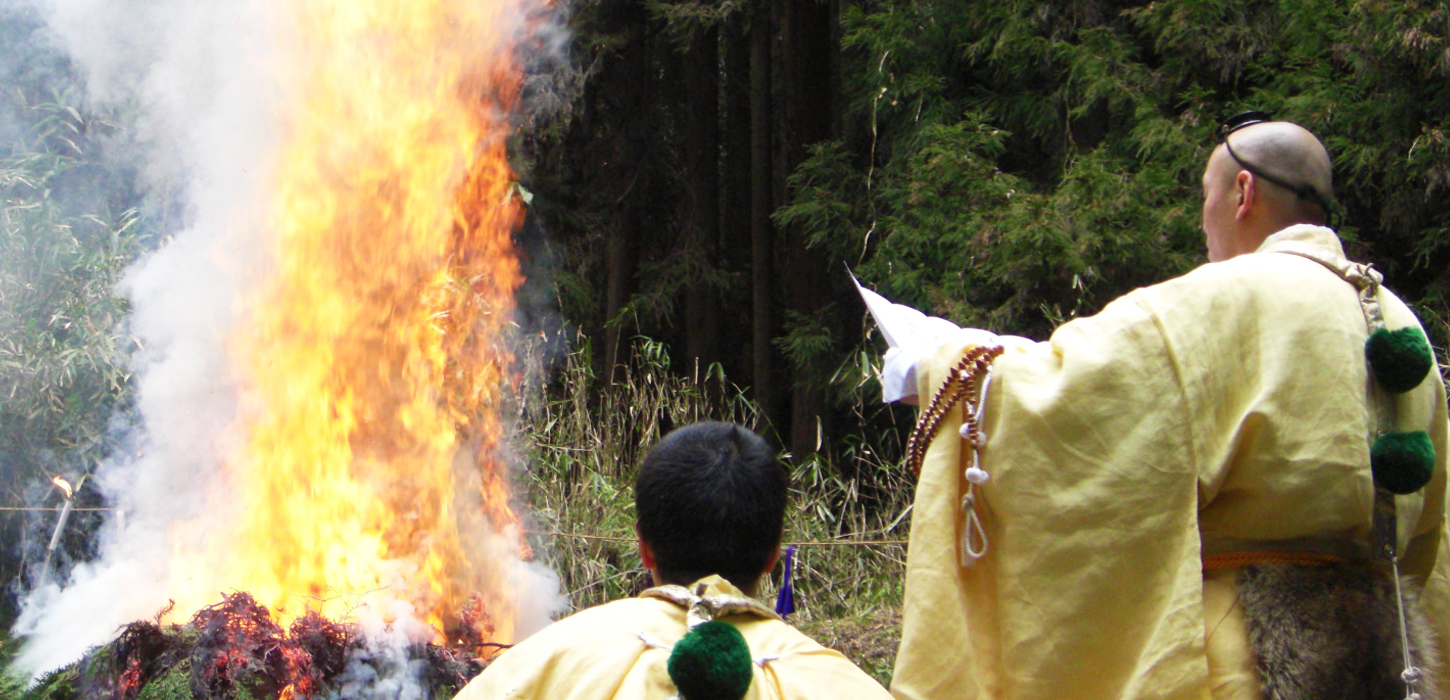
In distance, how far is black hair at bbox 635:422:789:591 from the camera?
75.2 inches

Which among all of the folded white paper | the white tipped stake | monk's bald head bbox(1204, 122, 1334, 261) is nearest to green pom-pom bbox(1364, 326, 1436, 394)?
monk's bald head bbox(1204, 122, 1334, 261)

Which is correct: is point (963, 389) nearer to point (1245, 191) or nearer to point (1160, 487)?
point (1160, 487)

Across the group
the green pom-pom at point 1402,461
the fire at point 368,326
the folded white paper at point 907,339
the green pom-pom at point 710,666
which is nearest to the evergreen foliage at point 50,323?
the fire at point 368,326

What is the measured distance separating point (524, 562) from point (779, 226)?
4529mm

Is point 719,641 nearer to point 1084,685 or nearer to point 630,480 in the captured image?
point 1084,685

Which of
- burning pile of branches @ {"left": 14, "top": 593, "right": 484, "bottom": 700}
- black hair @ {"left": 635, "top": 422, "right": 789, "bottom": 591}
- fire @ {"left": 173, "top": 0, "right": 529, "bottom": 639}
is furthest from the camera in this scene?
fire @ {"left": 173, "top": 0, "right": 529, "bottom": 639}

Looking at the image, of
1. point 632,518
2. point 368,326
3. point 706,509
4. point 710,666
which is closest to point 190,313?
point 368,326

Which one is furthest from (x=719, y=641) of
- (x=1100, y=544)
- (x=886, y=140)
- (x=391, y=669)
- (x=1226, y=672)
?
(x=886, y=140)

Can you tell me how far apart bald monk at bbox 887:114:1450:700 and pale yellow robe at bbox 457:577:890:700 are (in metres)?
0.44

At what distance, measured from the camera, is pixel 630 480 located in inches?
247

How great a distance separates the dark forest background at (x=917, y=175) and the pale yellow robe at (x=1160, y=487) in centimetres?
355

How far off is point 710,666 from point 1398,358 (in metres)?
1.36

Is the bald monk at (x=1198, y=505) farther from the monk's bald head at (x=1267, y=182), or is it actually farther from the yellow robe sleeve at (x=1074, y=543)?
the monk's bald head at (x=1267, y=182)

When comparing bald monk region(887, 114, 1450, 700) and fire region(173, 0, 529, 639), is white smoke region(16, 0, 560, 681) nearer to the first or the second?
fire region(173, 0, 529, 639)
